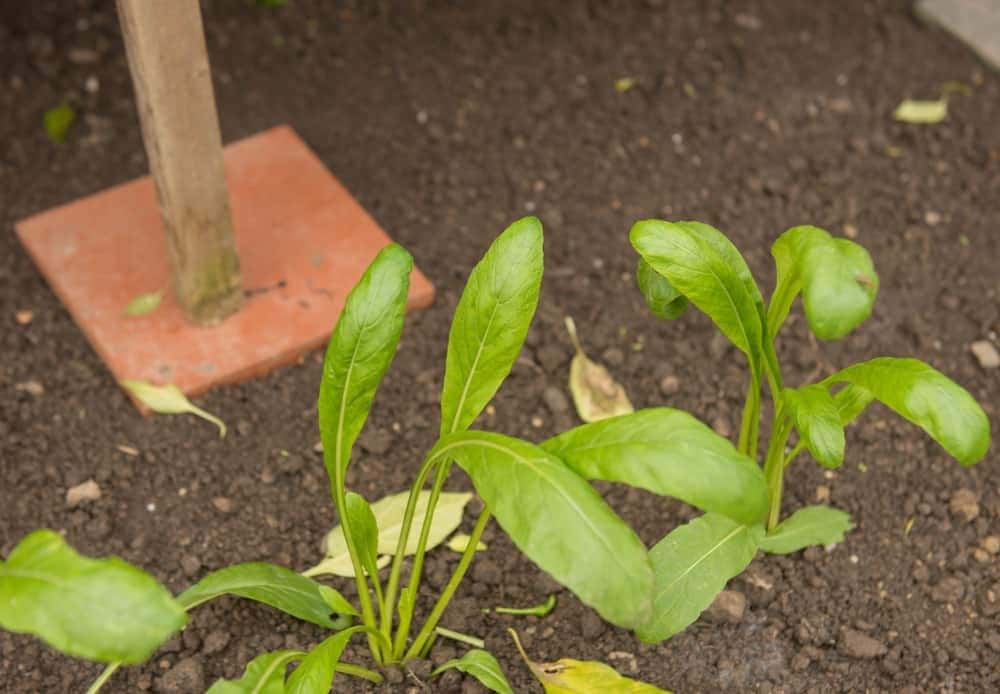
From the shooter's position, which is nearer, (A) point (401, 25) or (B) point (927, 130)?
(B) point (927, 130)

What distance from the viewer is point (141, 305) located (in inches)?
98.7

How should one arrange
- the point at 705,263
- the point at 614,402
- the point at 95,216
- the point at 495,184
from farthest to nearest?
the point at 495,184, the point at 95,216, the point at 614,402, the point at 705,263

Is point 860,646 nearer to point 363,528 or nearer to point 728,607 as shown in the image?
point 728,607

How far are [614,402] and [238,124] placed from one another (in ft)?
3.77

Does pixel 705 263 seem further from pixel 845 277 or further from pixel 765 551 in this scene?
pixel 765 551

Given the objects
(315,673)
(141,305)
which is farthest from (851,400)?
(141,305)

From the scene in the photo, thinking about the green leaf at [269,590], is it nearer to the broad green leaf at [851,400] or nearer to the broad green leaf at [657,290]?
the broad green leaf at [657,290]

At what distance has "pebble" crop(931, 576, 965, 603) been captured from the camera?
212 cm

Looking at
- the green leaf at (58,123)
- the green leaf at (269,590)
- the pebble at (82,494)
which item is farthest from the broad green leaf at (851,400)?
the green leaf at (58,123)

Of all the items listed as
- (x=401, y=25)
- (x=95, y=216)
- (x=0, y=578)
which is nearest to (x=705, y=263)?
(x=0, y=578)

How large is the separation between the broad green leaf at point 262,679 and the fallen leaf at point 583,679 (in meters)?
0.37

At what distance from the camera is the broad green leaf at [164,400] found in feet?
7.70

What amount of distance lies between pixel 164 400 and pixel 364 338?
2.52 ft

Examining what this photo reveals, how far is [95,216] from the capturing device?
2.68 meters
